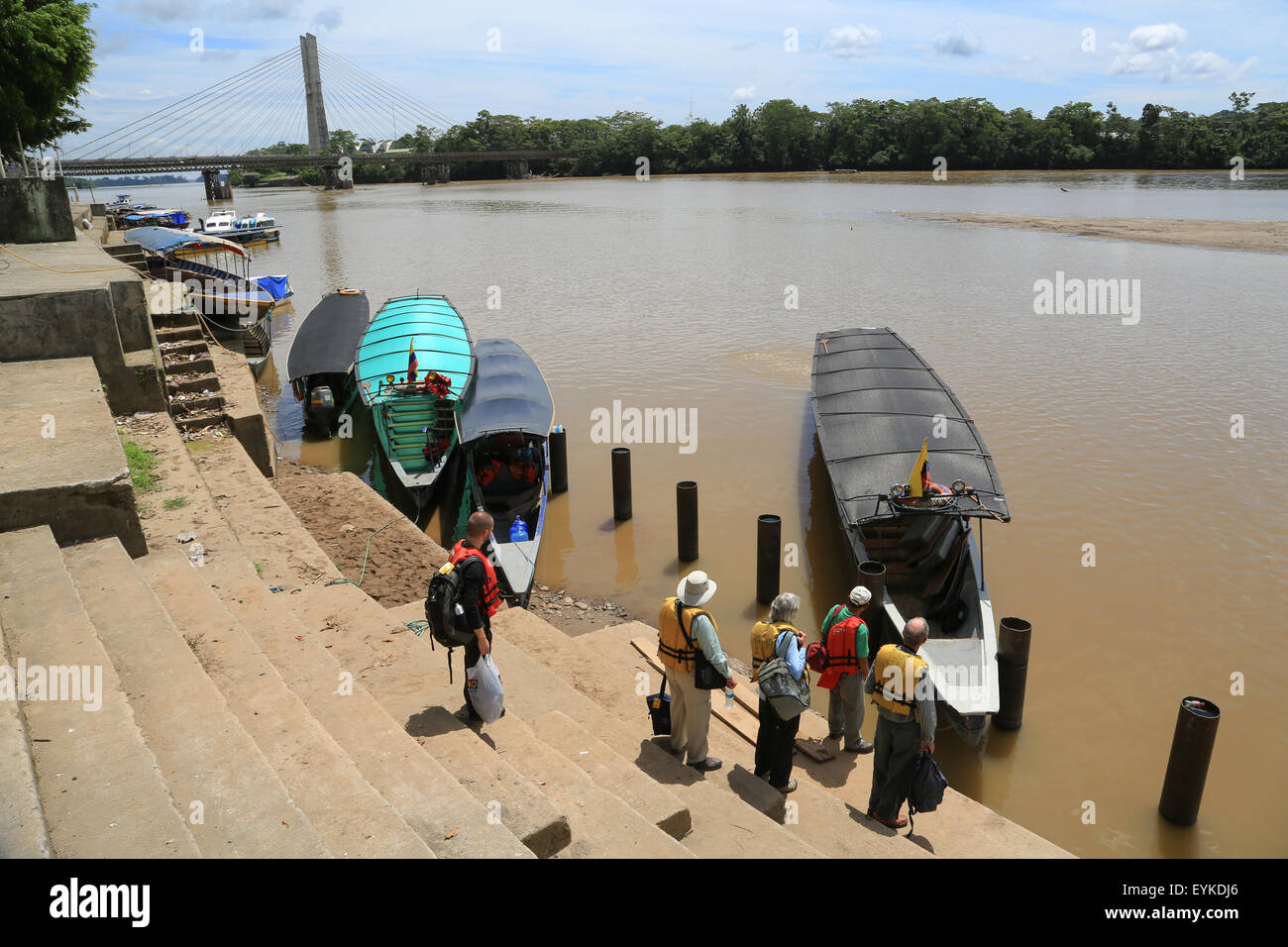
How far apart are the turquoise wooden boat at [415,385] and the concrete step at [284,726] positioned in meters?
7.12

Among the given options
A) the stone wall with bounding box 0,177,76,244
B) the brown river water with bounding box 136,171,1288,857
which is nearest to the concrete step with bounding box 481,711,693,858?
the brown river water with bounding box 136,171,1288,857

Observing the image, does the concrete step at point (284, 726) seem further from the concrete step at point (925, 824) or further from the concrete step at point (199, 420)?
the concrete step at point (199, 420)

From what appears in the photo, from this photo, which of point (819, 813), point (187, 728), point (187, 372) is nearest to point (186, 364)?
point (187, 372)

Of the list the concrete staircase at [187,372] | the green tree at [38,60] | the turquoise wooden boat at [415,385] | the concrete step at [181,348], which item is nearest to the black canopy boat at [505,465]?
the turquoise wooden boat at [415,385]

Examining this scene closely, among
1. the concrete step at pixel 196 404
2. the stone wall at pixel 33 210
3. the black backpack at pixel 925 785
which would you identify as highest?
the stone wall at pixel 33 210

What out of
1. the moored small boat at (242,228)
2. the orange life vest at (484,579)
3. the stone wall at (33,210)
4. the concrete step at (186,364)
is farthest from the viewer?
the moored small boat at (242,228)

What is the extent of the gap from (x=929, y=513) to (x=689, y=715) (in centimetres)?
481

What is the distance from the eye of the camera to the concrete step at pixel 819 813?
19.7 ft

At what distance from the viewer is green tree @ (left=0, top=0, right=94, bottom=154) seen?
22641 millimetres

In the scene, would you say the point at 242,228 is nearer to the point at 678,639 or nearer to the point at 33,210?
the point at 33,210

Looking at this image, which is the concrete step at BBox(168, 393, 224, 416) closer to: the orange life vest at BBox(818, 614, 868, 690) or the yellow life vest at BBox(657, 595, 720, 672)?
the yellow life vest at BBox(657, 595, 720, 672)

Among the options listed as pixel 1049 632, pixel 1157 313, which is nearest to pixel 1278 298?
pixel 1157 313

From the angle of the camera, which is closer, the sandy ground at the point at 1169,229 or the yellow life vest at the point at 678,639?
the yellow life vest at the point at 678,639
